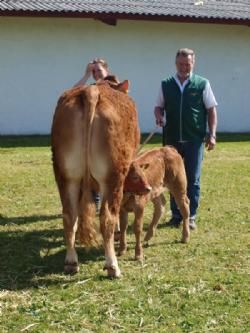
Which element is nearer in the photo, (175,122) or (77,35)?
(175,122)

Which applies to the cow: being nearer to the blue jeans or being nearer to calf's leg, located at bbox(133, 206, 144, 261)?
calf's leg, located at bbox(133, 206, 144, 261)

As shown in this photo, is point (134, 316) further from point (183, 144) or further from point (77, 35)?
point (77, 35)

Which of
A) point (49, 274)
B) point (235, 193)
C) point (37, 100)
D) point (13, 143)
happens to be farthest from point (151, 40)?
point (49, 274)

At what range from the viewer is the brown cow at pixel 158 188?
6332 millimetres

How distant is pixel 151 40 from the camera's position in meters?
18.3

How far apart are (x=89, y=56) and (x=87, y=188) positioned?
41.8 ft

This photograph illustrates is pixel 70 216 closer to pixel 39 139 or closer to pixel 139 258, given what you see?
pixel 139 258

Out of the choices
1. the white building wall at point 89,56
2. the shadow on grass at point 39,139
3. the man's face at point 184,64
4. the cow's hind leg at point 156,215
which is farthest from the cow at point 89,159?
the white building wall at point 89,56

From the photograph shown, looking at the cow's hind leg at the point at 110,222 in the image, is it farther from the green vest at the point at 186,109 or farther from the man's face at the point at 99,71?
the man's face at the point at 99,71

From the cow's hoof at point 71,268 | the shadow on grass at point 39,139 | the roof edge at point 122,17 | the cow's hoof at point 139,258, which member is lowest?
the shadow on grass at point 39,139

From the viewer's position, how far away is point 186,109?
7.39 m

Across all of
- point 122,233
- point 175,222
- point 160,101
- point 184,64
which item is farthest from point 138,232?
point 184,64

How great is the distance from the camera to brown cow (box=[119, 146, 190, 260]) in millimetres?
6332

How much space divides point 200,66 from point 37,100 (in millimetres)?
5079
